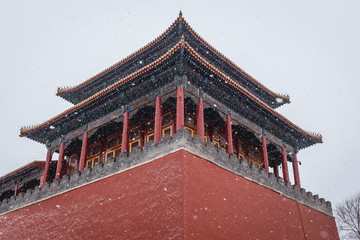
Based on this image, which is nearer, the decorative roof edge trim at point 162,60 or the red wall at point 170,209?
the red wall at point 170,209

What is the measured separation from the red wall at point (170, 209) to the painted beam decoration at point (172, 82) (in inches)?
132

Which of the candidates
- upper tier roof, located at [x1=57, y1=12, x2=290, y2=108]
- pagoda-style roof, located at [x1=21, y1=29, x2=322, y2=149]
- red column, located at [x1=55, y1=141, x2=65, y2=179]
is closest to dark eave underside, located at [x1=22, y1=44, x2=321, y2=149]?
pagoda-style roof, located at [x1=21, y1=29, x2=322, y2=149]

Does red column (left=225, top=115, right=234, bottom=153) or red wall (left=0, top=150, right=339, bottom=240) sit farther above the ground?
red column (left=225, top=115, right=234, bottom=153)

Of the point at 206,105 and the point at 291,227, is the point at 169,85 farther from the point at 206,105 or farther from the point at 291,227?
the point at 291,227

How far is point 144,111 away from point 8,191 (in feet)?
33.6

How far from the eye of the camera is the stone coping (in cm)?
937

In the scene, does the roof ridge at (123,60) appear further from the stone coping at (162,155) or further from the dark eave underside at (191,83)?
the stone coping at (162,155)

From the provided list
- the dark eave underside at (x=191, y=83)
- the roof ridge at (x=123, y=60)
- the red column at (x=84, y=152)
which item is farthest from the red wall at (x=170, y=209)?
the roof ridge at (x=123, y=60)

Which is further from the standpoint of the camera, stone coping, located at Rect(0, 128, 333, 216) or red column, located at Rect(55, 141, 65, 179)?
red column, located at Rect(55, 141, 65, 179)

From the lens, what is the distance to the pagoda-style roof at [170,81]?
36.3 ft

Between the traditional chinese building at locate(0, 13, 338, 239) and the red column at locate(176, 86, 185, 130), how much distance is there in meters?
0.03

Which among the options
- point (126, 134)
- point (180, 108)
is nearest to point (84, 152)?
point (126, 134)

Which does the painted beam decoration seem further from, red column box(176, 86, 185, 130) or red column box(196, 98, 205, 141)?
red column box(196, 98, 205, 141)

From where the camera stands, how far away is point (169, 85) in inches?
452
